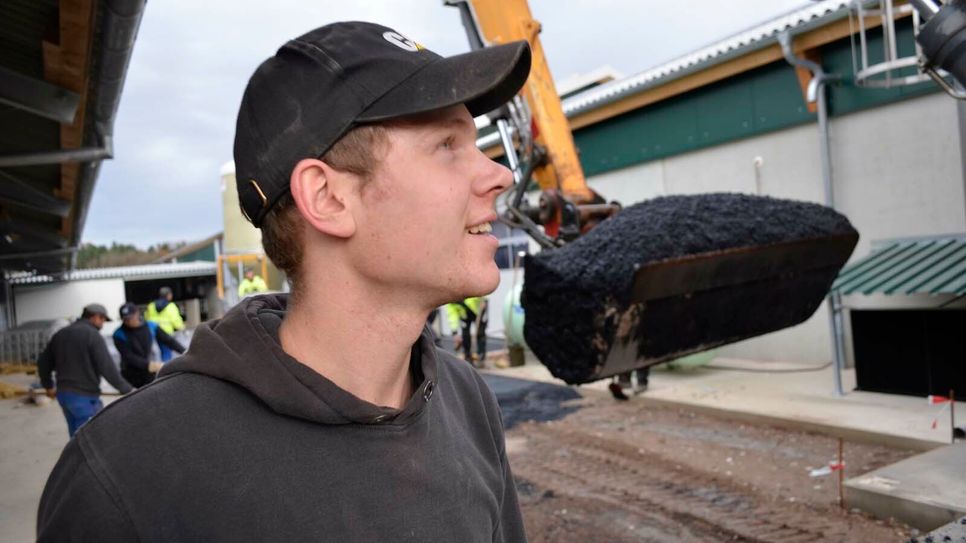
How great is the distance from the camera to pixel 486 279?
121 centimetres

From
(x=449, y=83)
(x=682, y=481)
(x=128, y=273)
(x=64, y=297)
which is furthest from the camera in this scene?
(x=128, y=273)

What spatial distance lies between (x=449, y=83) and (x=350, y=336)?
1.44ft

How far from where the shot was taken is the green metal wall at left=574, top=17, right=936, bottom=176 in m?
8.48

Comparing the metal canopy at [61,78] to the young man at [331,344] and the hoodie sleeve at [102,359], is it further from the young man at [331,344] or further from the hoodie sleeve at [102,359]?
the young man at [331,344]

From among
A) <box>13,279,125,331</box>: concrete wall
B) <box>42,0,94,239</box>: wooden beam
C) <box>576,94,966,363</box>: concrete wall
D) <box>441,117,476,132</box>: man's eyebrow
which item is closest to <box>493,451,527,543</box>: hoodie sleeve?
<box>441,117,476,132</box>: man's eyebrow

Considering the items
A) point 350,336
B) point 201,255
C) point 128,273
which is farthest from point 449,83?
point 201,255

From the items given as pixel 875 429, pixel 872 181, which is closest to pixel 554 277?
pixel 875 429

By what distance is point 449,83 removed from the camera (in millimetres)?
1116

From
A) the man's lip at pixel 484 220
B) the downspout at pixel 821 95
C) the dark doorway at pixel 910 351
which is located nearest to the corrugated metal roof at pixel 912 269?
the dark doorway at pixel 910 351

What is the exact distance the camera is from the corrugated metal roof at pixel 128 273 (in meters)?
21.2

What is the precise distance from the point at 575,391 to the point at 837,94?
4.85m

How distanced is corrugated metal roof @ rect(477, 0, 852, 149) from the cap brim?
26.1ft

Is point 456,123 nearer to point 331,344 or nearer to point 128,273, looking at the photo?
point 331,344

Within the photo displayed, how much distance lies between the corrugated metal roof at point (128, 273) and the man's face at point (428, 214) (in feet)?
73.6
